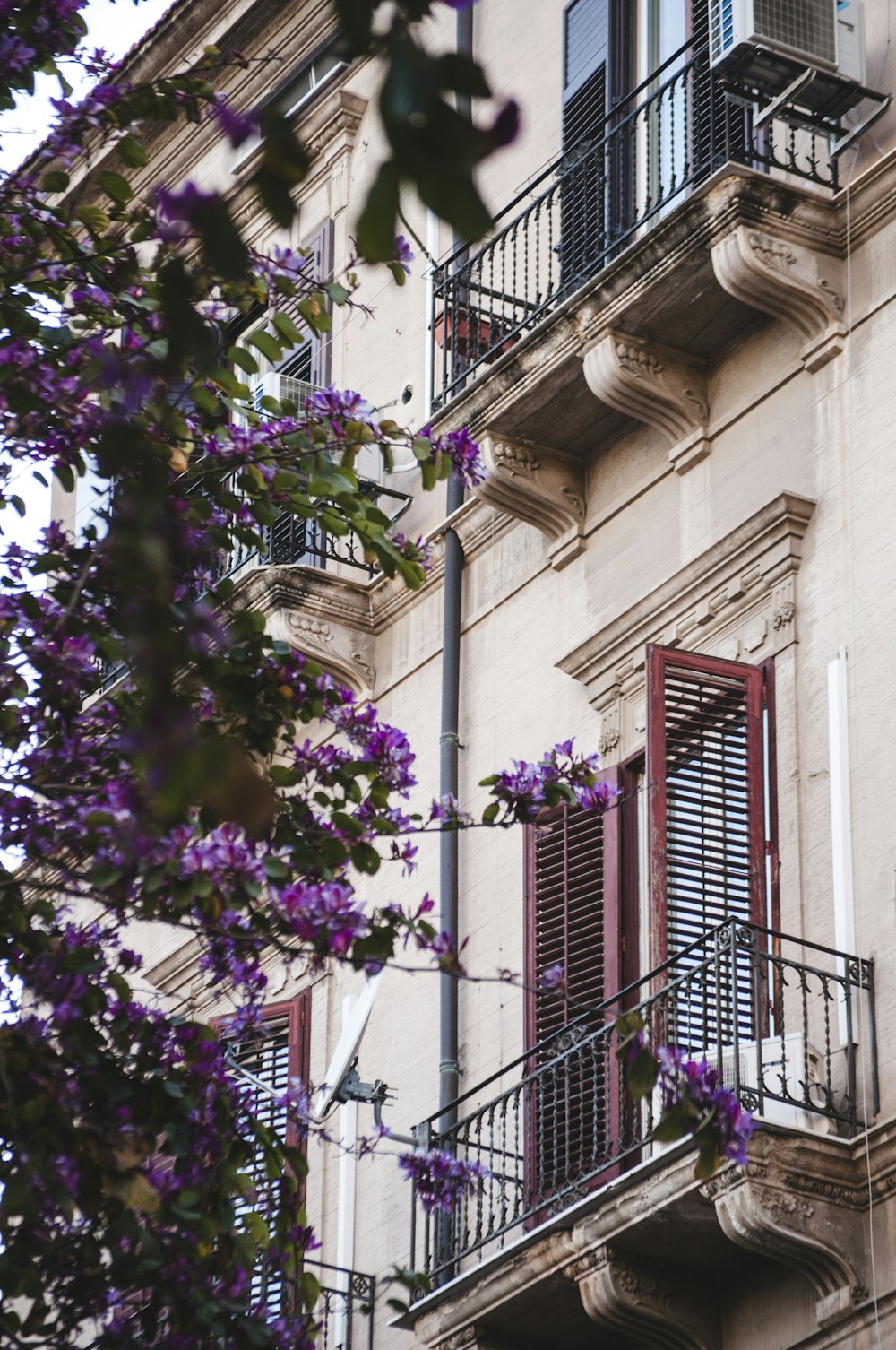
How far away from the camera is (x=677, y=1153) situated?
9.29m

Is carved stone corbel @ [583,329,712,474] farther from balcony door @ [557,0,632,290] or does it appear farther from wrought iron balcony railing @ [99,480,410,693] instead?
wrought iron balcony railing @ [99,480,410,693]

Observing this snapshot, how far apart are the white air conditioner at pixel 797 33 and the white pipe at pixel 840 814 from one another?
9.08 feet

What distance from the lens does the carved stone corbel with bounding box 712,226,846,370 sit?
441 inches

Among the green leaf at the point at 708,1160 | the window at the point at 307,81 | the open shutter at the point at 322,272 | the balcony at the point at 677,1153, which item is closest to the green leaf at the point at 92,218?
the balcony at the point at 677,1153

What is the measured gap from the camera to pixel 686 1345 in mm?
10016

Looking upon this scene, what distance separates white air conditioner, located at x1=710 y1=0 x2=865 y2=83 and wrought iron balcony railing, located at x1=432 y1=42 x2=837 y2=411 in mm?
268

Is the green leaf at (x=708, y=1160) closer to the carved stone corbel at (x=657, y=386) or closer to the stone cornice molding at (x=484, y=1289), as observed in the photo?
the stone cornice molding at (x=484, y=1289)

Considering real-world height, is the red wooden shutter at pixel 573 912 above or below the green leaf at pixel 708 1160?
above

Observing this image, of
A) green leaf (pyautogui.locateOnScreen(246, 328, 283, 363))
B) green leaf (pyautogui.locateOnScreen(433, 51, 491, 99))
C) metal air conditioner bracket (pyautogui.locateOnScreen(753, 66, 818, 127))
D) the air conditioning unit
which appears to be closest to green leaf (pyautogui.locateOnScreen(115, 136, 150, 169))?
green leaf (pyautogui.locateOnScreen(246, 328, 283, 363))

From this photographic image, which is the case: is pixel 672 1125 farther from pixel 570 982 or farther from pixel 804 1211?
pixel 570 982

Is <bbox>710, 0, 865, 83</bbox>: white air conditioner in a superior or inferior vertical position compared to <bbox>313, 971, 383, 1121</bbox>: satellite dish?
superior

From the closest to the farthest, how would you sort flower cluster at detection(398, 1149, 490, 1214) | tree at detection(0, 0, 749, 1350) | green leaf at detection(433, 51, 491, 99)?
green leaf at detection(433, 51, 491, 99) < tree at detection(0, 0, 749, 1350) < flower cluster at detection(398, 1149, 490, 1214)

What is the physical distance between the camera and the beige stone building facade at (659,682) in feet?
31.8

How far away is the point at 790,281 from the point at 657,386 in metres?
1.02
